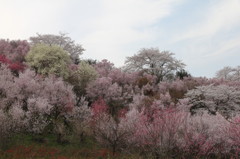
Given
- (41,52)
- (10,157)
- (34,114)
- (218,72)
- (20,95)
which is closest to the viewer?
(10,157)

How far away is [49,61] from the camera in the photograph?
93.9ft

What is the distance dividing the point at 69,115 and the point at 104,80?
8.58 m

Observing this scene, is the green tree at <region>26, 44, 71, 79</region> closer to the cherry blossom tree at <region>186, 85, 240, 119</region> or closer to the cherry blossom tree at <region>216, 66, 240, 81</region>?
the cherry blossom tree at <region>186, 85, 240, 119</region>

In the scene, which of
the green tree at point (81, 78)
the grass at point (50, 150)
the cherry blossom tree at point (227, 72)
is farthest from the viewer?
the cherry blossom tree at point (227, 72)

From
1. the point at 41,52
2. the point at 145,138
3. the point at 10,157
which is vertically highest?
the point at 41,52

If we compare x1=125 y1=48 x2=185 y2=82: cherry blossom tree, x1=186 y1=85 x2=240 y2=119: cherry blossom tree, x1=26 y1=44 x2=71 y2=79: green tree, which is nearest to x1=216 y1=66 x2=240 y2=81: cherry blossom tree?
x1=125 y1=48 x2=185 y2=82: cherry blossom tree

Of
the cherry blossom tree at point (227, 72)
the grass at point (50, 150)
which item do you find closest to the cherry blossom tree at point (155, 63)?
the cherry blossom tree at point (227, 72)

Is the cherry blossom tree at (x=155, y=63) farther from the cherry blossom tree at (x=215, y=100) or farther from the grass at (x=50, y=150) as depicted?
the grass at (x=50, y=150)

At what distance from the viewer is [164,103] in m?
26.8

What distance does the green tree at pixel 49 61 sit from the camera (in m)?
28.1

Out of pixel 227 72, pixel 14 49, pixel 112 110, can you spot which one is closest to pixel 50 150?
pixel 112 110

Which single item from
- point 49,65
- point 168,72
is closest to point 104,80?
point 49,65

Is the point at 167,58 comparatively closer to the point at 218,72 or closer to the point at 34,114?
the point at 218,72

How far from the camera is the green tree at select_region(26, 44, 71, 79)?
1108 inches
